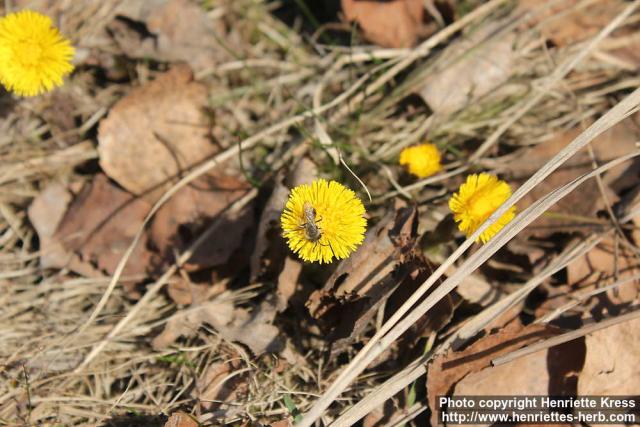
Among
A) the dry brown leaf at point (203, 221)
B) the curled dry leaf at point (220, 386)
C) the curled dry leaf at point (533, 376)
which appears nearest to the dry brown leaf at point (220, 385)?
the curled dry leaf at point (220, 386)

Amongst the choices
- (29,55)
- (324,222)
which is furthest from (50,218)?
(324,222)

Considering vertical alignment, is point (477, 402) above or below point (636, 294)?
below

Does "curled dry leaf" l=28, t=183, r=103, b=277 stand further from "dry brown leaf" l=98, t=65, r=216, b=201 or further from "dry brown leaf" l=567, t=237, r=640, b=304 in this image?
"dry brown leaf" l=567, t=237, r=640, b=304

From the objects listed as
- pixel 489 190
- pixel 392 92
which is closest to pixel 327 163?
pixel 392 92

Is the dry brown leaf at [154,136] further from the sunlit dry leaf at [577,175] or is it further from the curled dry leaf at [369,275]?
the sunlit dry leaf at [577,175]

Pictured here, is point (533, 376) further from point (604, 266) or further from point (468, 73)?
point (468, 73)

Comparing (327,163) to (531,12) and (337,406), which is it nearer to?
(337,406)

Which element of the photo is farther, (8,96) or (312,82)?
(312,82)
